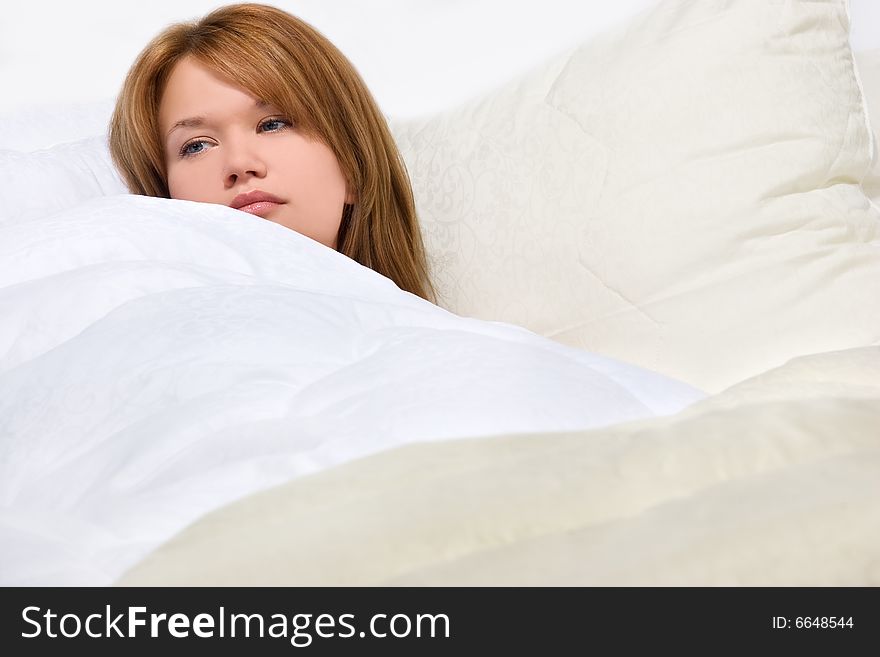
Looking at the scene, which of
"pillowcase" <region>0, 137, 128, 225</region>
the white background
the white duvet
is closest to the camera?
the white duvet

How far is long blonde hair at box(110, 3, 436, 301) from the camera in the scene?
4.03ft

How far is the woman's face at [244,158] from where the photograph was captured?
117cm

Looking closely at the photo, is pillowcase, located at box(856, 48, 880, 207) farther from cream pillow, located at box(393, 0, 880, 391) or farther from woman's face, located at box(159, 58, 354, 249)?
woman's face, located at box(159, 58, 354, 249)

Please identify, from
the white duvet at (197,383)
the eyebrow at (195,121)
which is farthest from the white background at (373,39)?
the white duvet at (197,383)

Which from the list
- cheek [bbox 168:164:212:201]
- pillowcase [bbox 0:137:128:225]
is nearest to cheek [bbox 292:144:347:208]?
cheek [bbox 168:164:212:201]

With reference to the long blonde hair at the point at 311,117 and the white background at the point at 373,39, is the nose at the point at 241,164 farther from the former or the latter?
the white background at the point at 373,39

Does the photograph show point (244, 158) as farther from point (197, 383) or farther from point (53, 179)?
point (197, 383)

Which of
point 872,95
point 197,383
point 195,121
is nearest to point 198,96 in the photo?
point 195,121

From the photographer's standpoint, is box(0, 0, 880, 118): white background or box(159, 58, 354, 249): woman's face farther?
box(0, 0, 880, 118): white background

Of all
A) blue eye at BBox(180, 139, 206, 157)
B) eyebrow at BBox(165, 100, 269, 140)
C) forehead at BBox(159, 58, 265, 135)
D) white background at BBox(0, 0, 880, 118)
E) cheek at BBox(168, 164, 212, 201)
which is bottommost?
cheek at BBox(168, 164, 212, 201)

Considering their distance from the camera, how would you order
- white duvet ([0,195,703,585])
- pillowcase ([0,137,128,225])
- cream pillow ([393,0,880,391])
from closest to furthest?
white duvet ([0,195,703,585]) → cream pillow ([393,0,880,391]) → pillowcase ([0,137,128,225])

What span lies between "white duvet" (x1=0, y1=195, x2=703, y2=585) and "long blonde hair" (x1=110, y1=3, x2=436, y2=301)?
45cm

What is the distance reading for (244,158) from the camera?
1.15m

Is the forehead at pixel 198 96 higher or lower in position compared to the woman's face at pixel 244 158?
higher
